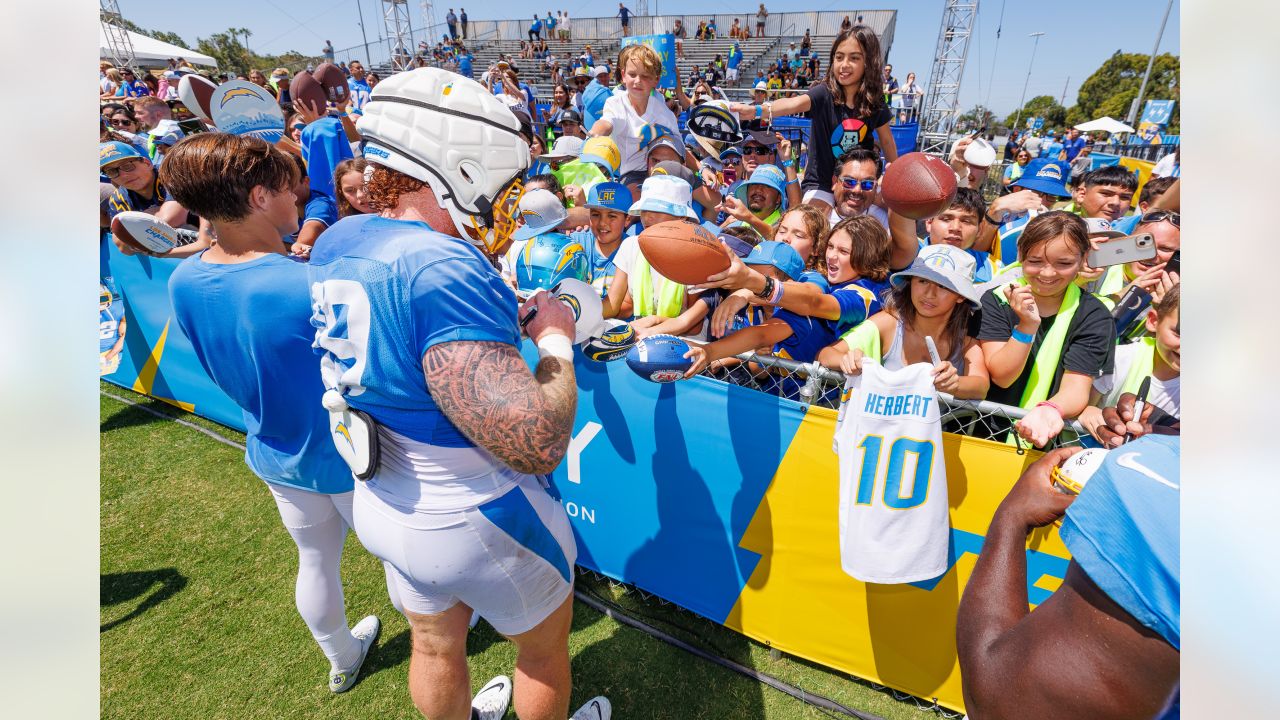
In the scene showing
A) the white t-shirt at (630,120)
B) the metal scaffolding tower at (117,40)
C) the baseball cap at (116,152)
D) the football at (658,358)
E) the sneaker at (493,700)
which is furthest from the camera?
the metal scaffolding tower at (117,40)

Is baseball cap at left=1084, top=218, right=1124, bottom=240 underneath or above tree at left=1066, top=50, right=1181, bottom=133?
underneath

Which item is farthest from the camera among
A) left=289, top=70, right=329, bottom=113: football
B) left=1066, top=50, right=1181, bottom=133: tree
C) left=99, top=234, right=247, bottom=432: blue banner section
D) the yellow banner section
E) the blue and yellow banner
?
left=1066, top=50, right=1181, bottom=133: tree

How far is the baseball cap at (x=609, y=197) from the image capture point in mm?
3938

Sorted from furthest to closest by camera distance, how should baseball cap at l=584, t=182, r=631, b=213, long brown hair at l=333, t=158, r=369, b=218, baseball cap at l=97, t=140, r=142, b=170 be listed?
1. baseball cap at l=97, t=140, r=142, b=170
2. long brown hair at l=333, t=158, r=369, b=218
3. baseball cap at l=584, t=182, r=631, b=213

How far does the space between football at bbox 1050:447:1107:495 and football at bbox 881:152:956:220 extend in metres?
1.75

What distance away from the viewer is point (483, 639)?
129 inches

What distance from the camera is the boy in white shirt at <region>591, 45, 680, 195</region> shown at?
5.33m

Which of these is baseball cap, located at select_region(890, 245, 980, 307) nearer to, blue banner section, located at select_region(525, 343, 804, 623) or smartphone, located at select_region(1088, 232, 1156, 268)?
smartphone, located at select_region(1088, 232, 1156, 268)

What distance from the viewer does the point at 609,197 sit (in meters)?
3.96

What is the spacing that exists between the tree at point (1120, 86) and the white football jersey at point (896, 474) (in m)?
56.5

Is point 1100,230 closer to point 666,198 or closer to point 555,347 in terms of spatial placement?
point 666,198

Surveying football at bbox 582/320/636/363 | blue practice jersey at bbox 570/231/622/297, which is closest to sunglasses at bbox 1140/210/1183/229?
blue practice jersey at bbox 570/231/622/297

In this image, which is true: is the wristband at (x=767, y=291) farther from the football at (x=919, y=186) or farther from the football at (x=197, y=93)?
the football at (x=197, y=93)

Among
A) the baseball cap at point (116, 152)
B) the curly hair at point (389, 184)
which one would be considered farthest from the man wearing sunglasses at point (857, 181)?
the baseball cap at point (116, 152)
